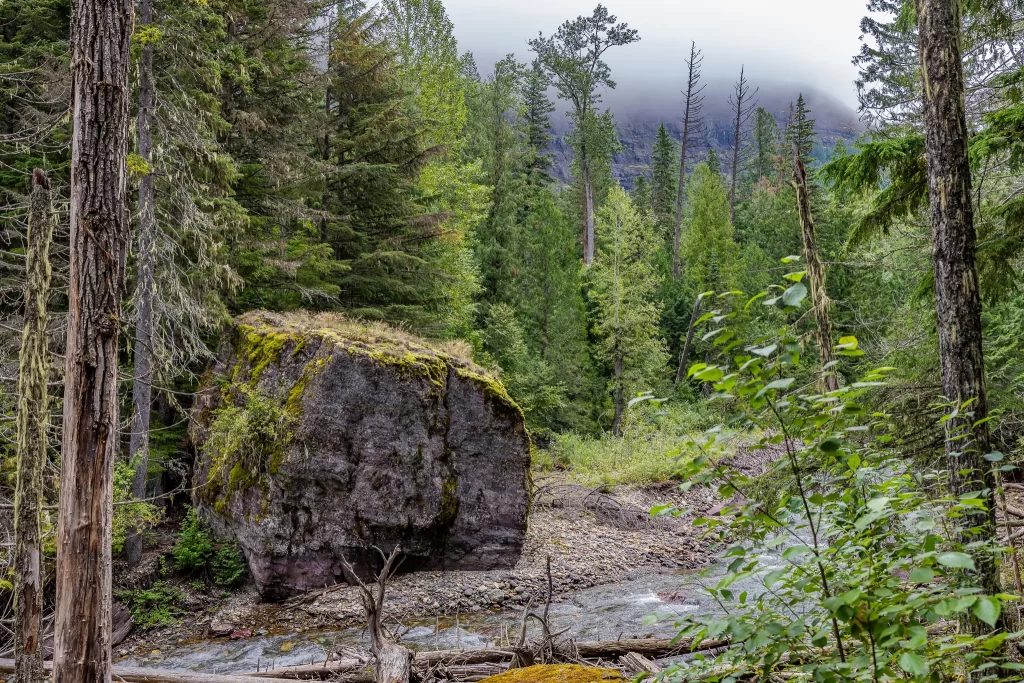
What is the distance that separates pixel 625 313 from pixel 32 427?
22.8m

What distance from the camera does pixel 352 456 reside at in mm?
11453

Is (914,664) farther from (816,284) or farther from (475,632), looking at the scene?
(816,284)

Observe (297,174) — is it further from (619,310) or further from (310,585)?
(619,310)

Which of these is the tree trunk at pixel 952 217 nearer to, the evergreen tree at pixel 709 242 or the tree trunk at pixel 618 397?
the tree trunk at pixel 618 397

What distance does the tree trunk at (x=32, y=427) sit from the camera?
205 inches

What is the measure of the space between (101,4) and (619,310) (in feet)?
75.6

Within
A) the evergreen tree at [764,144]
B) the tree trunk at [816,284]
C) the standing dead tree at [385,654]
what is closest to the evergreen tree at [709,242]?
the evergreen tree at [764,144]

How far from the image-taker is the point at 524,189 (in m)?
28.0

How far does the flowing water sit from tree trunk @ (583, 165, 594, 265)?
23.6m

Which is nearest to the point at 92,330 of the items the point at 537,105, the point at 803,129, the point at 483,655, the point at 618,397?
the point at 483,655

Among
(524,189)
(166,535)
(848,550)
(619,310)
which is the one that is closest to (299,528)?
(166,535)

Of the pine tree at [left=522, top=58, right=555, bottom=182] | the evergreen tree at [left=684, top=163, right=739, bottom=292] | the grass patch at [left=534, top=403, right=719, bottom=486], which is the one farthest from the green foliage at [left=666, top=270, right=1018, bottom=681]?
the pine tree at [left=522, top=58, right=555, bottom=182]

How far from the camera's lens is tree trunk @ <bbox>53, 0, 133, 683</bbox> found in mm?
4500

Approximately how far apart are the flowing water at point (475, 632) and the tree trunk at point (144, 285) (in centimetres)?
293
